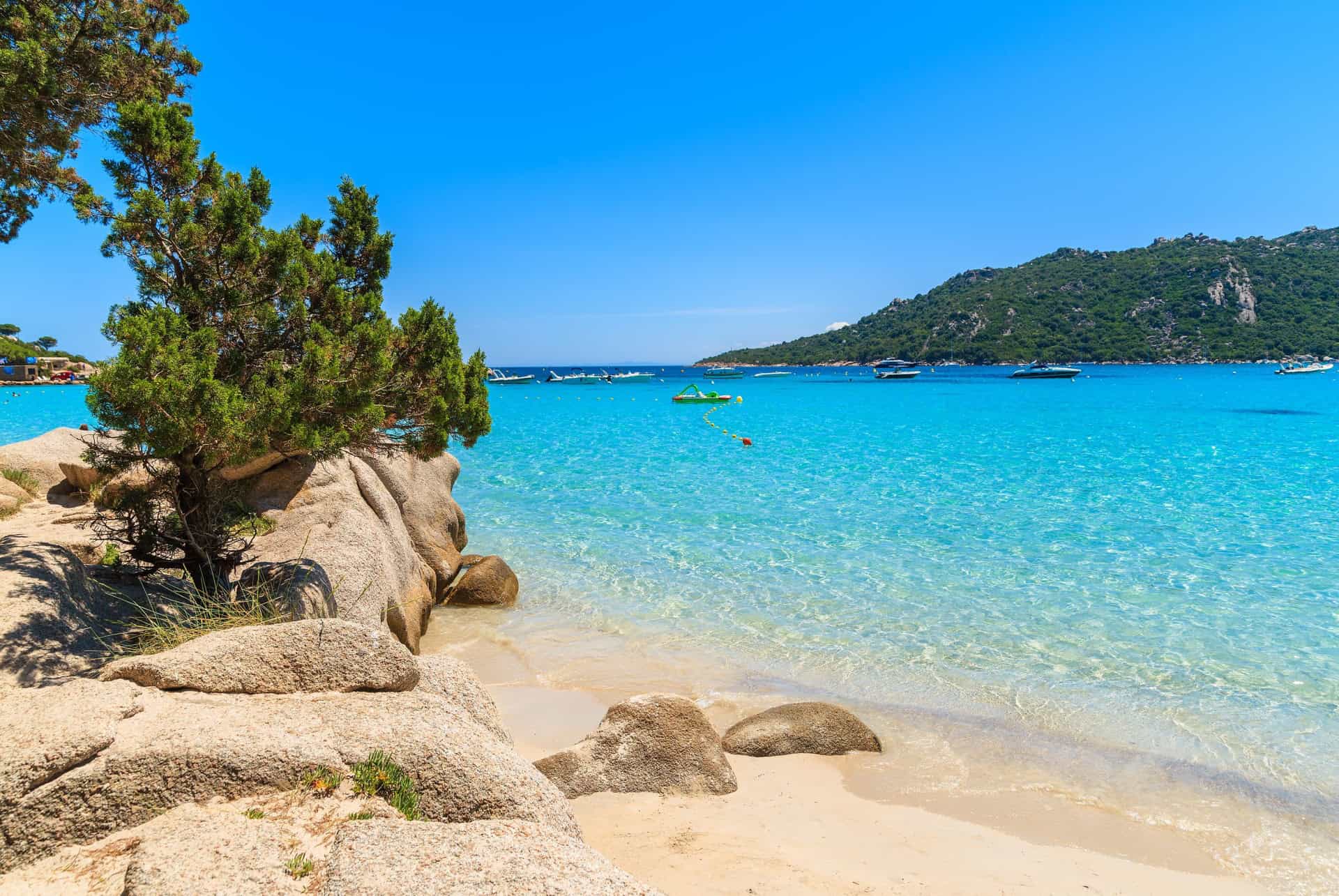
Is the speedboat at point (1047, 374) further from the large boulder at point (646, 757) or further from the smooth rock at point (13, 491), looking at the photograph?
the smooth rock at point (13, 491)

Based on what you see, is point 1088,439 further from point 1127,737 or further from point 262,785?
point 262,785

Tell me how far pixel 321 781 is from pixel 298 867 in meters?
0.68

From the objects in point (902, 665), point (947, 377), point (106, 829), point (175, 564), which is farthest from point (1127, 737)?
point (947, 377)

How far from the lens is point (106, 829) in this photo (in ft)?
12.0

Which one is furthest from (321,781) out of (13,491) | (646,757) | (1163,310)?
(1163,310)

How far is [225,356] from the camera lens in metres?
6.95

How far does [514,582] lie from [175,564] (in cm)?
590

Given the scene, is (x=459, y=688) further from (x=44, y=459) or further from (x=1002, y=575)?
(x=44, y=459)

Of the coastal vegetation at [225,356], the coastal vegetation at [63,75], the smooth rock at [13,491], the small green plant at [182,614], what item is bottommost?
the small green plant at [182,614]

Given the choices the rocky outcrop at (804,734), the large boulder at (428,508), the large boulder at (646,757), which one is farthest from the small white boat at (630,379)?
the large boulder at (646,757)

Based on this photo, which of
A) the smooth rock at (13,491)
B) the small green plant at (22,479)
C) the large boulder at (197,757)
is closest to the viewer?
the large boulder at (197,757)

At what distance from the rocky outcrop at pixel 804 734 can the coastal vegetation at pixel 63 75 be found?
9509mm

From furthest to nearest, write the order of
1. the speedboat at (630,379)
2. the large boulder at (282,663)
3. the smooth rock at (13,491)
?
1. the speedboat at (630,379)
2. the smooth rock at (13,491)
3. the large boulder at (282,663)

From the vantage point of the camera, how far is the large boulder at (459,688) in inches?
219
